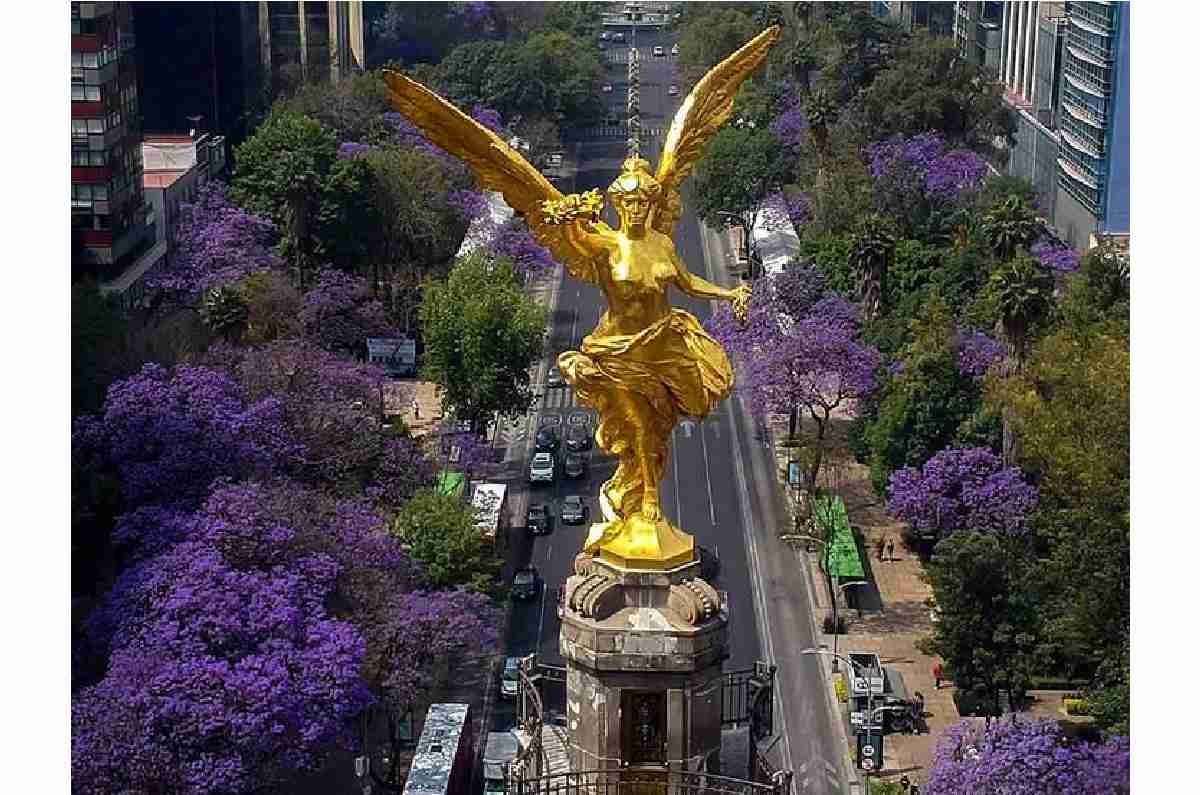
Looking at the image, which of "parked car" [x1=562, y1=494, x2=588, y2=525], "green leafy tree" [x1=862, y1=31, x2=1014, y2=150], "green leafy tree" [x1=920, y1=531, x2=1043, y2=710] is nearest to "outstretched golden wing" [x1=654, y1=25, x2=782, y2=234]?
"green leafy tree" [x1=920, y1=531, x2=1043, y2=710]

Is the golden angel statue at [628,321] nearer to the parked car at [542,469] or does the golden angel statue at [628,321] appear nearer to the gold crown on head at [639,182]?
the gold crown on head at [639,182]

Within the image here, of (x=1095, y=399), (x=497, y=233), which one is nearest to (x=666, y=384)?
(x=1095, y=399)

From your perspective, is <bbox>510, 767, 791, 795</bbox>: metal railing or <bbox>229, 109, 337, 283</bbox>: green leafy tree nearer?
<bbox>510, 767, 791, 795</bbox>: metal railing

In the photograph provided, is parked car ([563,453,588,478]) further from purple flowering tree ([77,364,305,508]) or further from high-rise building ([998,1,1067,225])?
high-rise building ([998,1,1067,225])

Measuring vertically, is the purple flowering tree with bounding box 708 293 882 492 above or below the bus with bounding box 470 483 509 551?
above

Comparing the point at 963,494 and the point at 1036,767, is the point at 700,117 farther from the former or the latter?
the point at 963,494

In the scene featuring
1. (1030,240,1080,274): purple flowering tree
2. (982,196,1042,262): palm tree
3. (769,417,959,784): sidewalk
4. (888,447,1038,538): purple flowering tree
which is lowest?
(769,417,959,784): sidewalk

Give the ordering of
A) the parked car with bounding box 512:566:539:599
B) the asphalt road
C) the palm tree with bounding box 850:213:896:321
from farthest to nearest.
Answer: the palm tree with bounding box 850:213:896:321, the parked car with bounding box 512:566:539:599, the asphalt road

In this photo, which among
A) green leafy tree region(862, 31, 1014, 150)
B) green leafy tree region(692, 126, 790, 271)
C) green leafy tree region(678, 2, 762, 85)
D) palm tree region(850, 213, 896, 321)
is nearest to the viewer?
palm tree region(850, 213, 896, 321)

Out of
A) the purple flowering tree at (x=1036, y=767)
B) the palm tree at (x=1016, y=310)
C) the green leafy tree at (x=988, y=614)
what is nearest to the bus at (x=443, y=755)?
the purple flowering tree at (x=1036, y=767)
